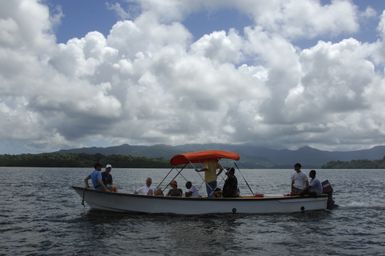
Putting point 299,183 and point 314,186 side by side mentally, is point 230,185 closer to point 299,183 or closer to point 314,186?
point 299,183

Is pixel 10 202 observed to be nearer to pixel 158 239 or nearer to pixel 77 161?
pixel 158 239

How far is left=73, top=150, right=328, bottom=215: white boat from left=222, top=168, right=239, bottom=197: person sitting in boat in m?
0.77

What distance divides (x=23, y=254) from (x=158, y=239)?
5.19 m

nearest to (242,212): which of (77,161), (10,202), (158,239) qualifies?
(158,239)

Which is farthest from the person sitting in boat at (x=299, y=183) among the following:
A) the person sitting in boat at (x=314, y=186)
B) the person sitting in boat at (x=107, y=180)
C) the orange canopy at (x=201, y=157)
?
the person sitting in boat at (x=107, y=180)

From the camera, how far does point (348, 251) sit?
16.3 m

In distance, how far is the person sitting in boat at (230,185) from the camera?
934 inches

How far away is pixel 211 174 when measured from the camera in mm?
24781

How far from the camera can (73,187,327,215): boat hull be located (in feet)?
76.0

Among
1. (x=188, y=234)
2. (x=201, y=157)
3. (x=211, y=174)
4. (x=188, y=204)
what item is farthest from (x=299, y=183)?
(x=188, y=234)

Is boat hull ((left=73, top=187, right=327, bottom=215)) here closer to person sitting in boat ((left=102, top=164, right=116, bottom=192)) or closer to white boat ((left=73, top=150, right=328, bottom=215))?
white boat ((left=73, top=150, right=328, bottom=215))

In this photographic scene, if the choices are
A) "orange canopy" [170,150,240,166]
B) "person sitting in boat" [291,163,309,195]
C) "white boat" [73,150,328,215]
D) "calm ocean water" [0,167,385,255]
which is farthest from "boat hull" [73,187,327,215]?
"orange canopy" [170,150,240,166]

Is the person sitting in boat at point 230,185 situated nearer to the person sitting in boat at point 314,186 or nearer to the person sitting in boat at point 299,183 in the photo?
the person sitting in boat at point 299,183

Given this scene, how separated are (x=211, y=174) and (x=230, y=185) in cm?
141
